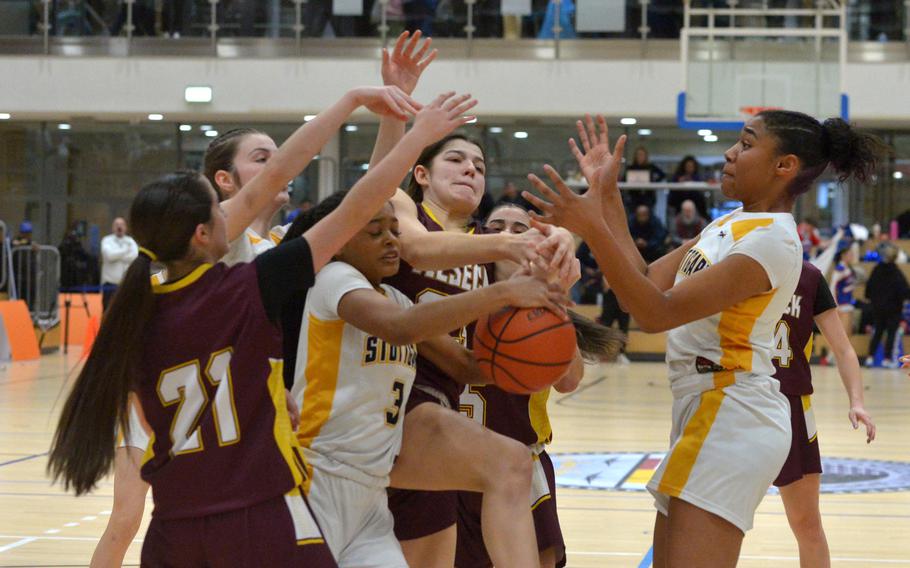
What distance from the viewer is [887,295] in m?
15.9

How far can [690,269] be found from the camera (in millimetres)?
3348

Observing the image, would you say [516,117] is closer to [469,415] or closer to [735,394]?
[469,415]

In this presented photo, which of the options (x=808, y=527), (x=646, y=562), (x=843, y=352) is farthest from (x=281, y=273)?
(x=646, y=562)

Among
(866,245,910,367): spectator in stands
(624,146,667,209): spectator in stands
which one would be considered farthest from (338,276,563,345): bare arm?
(624,146,667,209): spectator in stands

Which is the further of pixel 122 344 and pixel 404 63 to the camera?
pixel 404 63

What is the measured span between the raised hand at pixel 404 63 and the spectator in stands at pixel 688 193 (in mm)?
14150

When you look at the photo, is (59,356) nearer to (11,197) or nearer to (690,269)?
(11,197)

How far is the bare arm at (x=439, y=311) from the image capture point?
115 inches

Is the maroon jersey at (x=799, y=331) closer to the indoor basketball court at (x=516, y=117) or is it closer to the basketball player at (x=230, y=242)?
the basketball player at (x=230, y=242)

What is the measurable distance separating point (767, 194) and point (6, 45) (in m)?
17.2

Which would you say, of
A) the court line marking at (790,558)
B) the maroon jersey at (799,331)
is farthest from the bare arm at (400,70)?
the court line marking at (790,558)

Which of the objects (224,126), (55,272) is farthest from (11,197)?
(224,126)

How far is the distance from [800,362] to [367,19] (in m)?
14.0

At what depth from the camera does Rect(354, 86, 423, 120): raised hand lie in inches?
122
